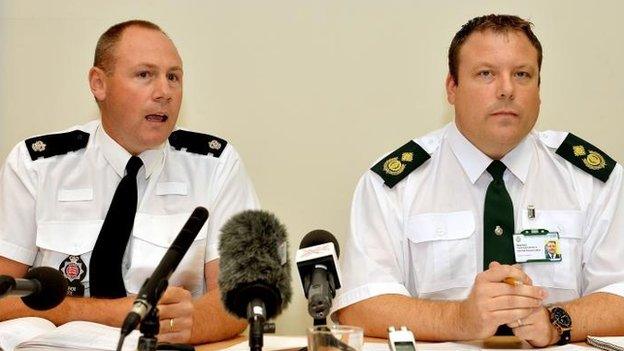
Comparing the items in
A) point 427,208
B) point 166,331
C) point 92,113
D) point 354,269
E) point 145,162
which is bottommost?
point 166,331

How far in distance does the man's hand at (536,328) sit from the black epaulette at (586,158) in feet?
2.28

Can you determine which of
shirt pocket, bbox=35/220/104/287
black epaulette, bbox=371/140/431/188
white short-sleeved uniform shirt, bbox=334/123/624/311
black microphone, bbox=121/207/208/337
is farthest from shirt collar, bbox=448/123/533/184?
black microphone, bbox=121/207/208/337

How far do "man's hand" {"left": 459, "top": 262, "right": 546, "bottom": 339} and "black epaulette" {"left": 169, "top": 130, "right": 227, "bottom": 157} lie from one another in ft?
3.60

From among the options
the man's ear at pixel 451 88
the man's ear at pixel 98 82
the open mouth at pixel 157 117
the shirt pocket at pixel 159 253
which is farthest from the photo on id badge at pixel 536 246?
the man's ear at pixel 98 82

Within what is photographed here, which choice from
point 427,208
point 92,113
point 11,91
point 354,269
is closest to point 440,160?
point 427,208

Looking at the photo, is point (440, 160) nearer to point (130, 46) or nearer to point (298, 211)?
point (298, 211)

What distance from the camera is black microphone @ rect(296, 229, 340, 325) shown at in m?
1.71

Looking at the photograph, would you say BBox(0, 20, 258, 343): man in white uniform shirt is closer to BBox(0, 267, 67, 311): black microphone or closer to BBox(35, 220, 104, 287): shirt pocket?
BBox(35, 220, 104, 287): shirt pocket

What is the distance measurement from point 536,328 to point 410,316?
376 millimetres

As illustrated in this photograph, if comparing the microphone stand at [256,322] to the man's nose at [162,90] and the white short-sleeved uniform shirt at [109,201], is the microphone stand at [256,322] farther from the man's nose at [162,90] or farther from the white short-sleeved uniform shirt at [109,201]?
the man's nose at [162,90]

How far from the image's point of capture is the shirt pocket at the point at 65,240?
281 centimetres

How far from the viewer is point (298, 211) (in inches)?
134

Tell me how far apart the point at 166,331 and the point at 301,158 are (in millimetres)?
1103

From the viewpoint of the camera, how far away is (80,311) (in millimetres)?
2619
